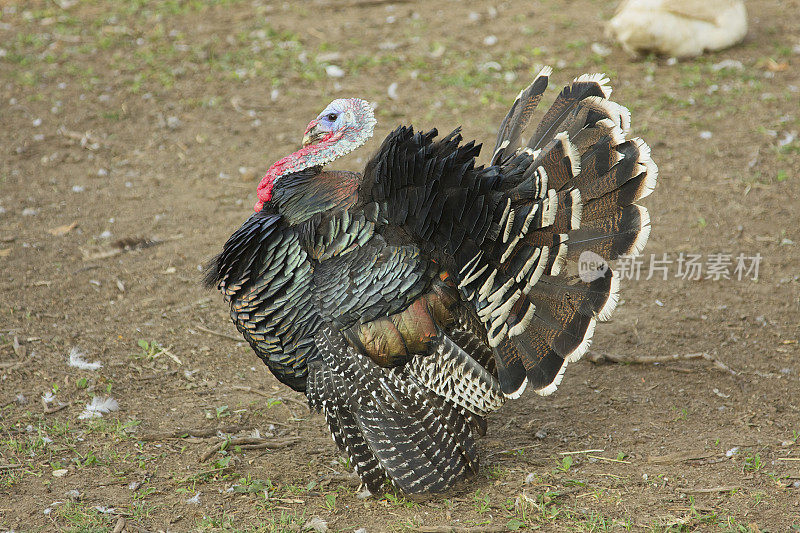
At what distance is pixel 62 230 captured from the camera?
20.1 ft

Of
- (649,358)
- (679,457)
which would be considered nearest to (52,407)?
(679,457)

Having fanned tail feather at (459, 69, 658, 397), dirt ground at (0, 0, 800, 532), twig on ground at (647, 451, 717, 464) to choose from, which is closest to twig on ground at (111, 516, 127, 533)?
dirt ground at (0, 0, 800, 532)

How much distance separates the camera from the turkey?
3.64 m

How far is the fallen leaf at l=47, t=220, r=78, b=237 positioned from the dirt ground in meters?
0.03

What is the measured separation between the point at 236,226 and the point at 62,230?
1383mm

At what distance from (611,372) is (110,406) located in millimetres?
2998

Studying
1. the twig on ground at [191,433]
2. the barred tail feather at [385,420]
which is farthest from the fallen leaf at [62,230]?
the barred tail feather at [385,420]

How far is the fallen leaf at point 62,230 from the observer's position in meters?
6.10

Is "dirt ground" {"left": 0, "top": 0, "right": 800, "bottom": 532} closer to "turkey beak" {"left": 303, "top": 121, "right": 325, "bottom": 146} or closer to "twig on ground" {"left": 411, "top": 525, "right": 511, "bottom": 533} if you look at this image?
"twig on ground" {"left": 411, "top": 525, "right": 511, "bottom": 533}

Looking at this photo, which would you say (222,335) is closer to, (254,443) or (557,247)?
(254,443)

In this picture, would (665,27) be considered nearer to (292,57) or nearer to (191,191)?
(292,57)

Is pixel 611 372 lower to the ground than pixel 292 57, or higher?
lower

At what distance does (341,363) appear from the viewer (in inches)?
144

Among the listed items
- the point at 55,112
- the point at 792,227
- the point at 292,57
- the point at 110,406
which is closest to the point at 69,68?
the point at 55,112
